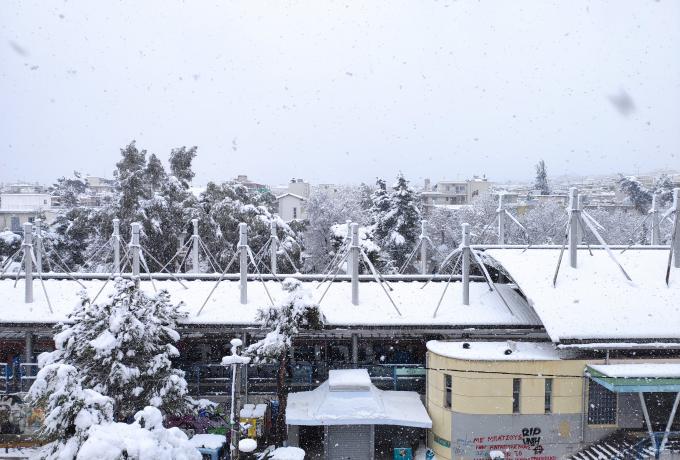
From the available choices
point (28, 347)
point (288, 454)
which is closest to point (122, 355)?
point (288, 454)

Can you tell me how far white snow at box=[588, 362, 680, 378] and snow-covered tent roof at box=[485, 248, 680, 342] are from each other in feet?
2.73

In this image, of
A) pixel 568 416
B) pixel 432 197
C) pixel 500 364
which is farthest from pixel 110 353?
pixel 432 197

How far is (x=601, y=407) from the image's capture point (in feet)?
55.0

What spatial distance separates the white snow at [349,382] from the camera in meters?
17.3

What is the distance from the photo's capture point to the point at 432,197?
78750mm

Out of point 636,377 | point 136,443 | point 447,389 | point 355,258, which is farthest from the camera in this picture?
point 355,258

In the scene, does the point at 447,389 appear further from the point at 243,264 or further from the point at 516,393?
the point at 243,264

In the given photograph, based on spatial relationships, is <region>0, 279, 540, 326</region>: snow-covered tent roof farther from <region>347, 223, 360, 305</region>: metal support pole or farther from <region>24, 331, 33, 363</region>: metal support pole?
<region>24, 331, 33, 363</region>: metal support pole

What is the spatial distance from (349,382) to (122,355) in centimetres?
624

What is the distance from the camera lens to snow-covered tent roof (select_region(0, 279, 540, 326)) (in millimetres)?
19516

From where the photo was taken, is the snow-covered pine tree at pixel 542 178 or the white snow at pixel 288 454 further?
the snow-covered pine tree at pixel 542 178

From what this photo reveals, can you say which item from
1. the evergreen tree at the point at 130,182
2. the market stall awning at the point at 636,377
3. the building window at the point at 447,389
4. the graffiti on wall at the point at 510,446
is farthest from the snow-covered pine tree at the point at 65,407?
the evergreen tree at the point at 130,182

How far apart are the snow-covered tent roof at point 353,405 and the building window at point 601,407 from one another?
453 cm

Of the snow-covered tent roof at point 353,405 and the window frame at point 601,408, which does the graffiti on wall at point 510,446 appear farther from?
the window frame at point 601,408
